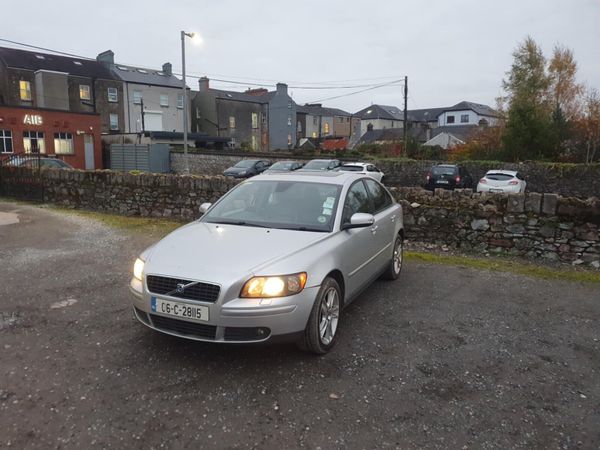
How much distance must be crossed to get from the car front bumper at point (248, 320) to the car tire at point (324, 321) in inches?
3.9

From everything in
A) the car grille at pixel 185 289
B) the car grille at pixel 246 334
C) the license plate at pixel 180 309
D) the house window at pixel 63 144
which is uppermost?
the house window at pixel 63 144

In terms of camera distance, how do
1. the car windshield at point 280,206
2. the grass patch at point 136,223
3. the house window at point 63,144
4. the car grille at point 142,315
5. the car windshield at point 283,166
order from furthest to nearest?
the house window at point 63,144 → the car windshield at point 283,166 → the grass patch at point 136,223 → the car windshield at point 280,206 → the car grille at point 142,315

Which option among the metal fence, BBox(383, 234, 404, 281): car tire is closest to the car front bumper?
BBox(383, 234, 404, 281): car tire

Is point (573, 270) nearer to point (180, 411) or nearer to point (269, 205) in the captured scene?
point (269, 205)

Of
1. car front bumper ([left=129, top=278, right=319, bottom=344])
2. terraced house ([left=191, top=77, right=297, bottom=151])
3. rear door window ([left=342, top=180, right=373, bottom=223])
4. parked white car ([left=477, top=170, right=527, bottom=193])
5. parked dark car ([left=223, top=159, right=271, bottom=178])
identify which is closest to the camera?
car front bumper ([left=129, top=278, right=319, bottom=344])

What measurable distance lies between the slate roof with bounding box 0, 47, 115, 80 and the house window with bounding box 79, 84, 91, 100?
1.21m

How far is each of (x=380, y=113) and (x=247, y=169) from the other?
203 ft

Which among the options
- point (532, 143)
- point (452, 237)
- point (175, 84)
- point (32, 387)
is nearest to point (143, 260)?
point (32, 387)

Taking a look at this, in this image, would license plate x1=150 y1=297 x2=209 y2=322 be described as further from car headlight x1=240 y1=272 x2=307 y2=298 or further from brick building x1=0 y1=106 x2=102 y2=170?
brick building x1=0 y1=106 x2=102 y2=170

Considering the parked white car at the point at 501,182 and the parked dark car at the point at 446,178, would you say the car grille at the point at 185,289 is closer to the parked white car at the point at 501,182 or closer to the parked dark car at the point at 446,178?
the parked white car at the point at 501,182

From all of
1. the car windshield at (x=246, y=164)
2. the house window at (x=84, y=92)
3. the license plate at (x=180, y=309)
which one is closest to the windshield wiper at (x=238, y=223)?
the license plate at (x=180, y=309)

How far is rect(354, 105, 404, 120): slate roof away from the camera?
3263 inches

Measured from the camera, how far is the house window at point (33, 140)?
105ft

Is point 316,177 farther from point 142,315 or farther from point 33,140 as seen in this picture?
point 33,140
